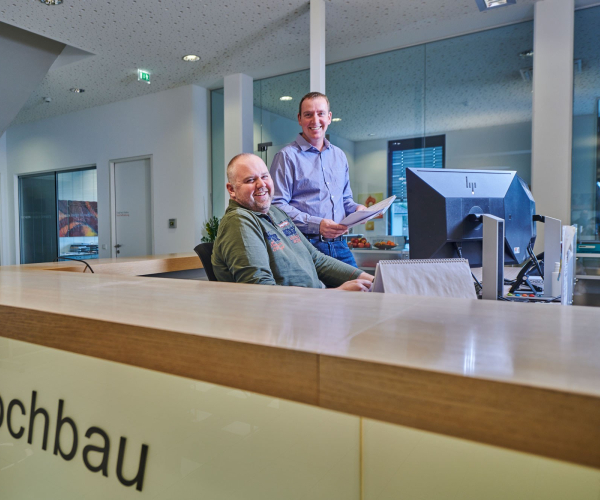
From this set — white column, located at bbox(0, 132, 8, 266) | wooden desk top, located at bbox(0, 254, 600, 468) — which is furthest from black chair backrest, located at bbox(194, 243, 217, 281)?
white column, located at bbox(0, 132, 8, 266)

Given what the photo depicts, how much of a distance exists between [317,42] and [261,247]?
270cm

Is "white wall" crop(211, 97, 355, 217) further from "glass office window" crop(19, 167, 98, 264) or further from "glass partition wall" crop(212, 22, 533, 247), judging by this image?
"glass office window" crop(19, 167, 98, 264)

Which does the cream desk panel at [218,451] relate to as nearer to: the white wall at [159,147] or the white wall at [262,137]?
the white wall at [262,137]

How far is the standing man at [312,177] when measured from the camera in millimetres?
2396

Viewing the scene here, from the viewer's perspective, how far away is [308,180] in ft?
8.20

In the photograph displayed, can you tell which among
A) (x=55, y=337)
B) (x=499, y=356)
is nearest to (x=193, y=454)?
(x=55, y=337)

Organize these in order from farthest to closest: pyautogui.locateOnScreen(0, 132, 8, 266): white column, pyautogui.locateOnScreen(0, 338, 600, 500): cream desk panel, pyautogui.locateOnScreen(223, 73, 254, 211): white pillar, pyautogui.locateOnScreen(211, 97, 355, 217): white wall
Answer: pyautogui.locateOnScreen(0, 132, 8, 266): white column
pyautogui.locateOnScreen(223, 73, 254, 211): white pillar
pyautogui.locateOnScreen(211, 97, 355, 217): white wall
pyautogui.locateOnScreen(0, 338, 600, 500): cream desk panel

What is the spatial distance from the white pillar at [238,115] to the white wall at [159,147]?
58cm

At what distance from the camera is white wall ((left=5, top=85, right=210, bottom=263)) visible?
5.66 metres

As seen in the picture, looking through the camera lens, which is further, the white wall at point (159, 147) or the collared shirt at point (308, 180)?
the white wall at point (159, 147)

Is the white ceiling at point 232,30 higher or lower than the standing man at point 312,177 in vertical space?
higher

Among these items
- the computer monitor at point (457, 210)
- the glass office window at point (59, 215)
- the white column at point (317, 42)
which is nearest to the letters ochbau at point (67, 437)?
the computer monitor at point (457, 210)

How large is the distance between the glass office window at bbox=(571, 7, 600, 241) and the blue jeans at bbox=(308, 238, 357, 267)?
2307mm

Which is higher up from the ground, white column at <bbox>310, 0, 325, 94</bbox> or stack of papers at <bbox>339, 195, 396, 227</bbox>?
white column at <bbox>310, 0, 325, 94</bbox>
